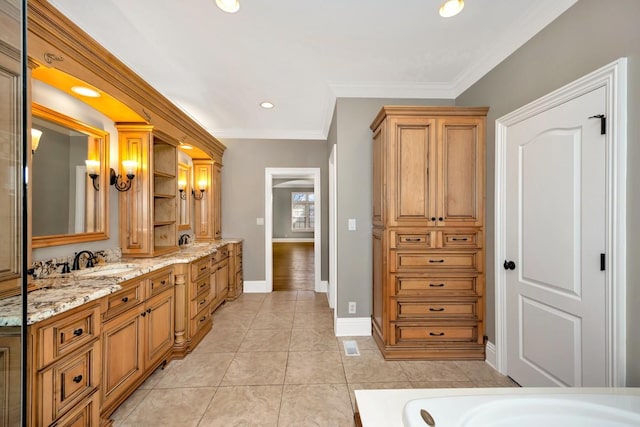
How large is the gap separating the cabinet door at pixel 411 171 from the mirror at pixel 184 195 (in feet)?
9.17

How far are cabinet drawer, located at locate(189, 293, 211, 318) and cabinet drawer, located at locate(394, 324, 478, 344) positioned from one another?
6.52ft

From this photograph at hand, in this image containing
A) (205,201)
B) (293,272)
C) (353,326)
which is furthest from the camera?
(293,272)

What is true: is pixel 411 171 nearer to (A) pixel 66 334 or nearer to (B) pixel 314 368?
(B) pixel 314 368

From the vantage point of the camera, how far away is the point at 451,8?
69.0 inches

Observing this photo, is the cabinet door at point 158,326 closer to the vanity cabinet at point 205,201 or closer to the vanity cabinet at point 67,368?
the vanity cabinet at point 67,368

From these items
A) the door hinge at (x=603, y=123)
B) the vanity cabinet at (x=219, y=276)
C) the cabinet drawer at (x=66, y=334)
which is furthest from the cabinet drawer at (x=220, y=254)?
the door hinge at (x=603, y=123)

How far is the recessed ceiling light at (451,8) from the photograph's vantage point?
5.60 ft

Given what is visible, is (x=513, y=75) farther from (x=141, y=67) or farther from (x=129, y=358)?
(x=129, y=358)

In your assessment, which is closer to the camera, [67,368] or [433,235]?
[67,368]

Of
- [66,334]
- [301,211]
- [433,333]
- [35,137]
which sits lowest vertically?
[433,333]

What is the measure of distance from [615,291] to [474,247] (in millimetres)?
1032

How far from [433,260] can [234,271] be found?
2.96 metres

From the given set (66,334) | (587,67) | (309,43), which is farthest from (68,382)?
(587,67)

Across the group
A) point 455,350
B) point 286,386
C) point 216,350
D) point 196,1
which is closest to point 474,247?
point 455,350
